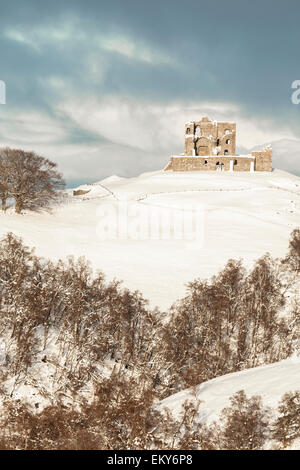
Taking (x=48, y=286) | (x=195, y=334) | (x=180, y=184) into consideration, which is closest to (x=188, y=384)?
(x=195, y=334)

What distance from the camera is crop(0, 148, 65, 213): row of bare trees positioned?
4666 cm

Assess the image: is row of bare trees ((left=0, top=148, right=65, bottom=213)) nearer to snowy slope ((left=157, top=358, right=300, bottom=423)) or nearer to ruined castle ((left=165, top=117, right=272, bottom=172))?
snowy slope ((left=157, top=358, right=300, bottom=423))

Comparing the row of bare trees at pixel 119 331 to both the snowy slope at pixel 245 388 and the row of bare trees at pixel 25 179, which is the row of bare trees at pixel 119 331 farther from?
the row of bare trees at pixel 25 179

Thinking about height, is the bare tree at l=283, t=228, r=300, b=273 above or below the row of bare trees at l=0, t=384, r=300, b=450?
above

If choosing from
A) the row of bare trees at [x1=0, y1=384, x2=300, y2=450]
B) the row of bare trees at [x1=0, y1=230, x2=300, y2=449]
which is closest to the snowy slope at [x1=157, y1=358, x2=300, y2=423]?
the row of bare trees at [x1=0, y1=384, x2=300, y2=450]

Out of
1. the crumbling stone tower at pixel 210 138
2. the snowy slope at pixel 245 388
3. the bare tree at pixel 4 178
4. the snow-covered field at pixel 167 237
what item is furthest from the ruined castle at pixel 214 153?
the snowy slope at pixel 245 388

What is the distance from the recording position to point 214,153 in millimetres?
100125

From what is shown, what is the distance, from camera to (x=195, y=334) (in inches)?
1136

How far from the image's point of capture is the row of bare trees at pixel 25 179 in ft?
153

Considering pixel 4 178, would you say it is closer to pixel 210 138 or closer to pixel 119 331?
Answer: pixel 119 331

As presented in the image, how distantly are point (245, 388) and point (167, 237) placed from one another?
2644cm

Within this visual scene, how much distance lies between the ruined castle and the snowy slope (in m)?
78.0
